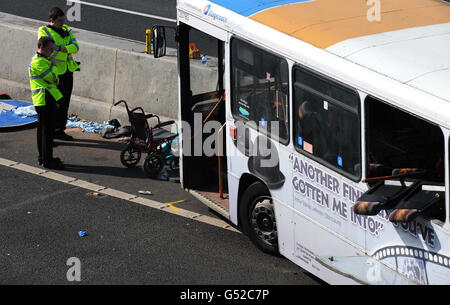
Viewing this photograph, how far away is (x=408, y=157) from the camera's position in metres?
7.15

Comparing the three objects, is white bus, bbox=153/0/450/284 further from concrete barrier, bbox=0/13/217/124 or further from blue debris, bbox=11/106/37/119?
blue debris, bbox=11/106/37/119

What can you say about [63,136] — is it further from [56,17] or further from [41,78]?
[56,17]

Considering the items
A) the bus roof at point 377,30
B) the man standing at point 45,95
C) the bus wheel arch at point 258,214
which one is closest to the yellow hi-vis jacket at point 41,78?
the man standing at point 45,95

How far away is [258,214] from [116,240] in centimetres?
172

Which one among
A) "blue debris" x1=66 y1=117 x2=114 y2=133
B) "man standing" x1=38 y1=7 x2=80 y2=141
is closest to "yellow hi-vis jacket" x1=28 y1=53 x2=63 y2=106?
"man standing" x1=38 y1=7 x2=80 y2=141

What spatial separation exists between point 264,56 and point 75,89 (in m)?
6.43

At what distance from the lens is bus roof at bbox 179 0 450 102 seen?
270 inches

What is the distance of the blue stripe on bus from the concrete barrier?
9.96ft

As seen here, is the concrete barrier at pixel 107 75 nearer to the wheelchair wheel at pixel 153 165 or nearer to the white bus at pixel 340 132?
the wheelchair wheel at pixel 153 165

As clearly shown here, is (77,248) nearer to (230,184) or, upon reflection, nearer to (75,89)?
(230,184)

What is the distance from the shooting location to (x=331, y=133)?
753cm

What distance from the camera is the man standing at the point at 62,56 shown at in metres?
12.4

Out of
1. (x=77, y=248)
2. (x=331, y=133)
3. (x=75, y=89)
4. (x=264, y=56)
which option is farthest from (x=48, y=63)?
(x=331, y=133)
